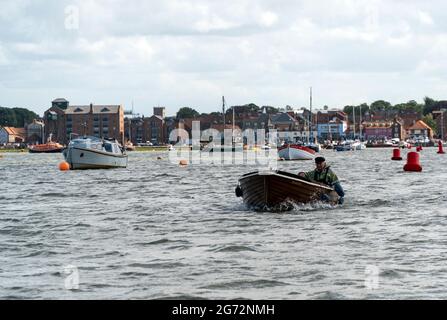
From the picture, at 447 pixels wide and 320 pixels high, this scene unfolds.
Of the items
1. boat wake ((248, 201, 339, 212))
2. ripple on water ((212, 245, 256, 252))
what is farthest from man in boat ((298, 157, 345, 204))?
ripple on water ((212, 245, 256, 252))

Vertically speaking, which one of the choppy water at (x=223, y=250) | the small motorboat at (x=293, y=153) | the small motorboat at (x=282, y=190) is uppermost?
the small motorboat at (x=282, y=190)

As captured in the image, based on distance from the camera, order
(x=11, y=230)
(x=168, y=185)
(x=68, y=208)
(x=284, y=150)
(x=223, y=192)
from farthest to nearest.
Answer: (x=284, y=150), (x=168, y=185), (x=223, y=192), (x=68, y=208), (x=11, y=230)

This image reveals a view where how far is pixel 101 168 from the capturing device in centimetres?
7869

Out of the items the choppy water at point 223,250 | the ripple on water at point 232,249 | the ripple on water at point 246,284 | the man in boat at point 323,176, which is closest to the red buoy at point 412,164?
the choppy water at point 223,250

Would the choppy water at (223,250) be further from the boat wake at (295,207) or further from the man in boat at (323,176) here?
the man in boat at (323,176)

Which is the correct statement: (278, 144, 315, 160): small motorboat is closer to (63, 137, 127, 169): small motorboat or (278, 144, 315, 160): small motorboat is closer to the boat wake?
(63, 137, 127, 169): small motorboat

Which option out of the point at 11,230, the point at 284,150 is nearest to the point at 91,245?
the point at 11,230

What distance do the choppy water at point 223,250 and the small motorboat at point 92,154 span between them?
1522 inches

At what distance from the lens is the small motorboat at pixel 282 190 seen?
1209 inches

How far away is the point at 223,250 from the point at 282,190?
29.9ft

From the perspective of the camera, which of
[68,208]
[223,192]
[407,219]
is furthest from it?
[223,192]

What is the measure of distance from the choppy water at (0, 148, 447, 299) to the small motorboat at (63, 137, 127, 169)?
3865 centimetres
